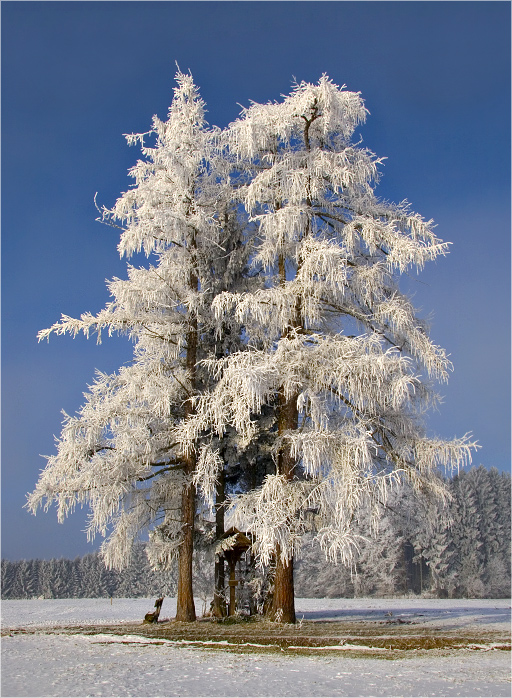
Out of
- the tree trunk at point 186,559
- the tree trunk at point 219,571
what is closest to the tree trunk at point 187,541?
the tree trunk at point 186,559

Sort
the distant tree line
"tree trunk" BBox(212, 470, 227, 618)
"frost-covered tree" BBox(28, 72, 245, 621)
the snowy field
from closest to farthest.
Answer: the snowy field < "frost-covered tree" BBox(28, 72, 245, 621) < "tree trunk" BBox(212, 470, 227, 618) < the distant tree line

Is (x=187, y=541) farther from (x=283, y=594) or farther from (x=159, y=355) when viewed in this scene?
(x=159, y=355)

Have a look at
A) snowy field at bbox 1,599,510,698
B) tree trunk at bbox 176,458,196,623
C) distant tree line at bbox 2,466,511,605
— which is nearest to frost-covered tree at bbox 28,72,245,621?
tree trunk at bbox 176,458,196,623

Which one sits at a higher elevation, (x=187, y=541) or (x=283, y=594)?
(x=187, y=541)

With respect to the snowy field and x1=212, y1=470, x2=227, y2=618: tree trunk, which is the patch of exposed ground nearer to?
the snowy field

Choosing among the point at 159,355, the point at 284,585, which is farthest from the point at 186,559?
the point at 159,355

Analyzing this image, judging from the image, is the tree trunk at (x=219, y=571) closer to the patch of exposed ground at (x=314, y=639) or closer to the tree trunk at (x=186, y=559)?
the tree trunk at (x=186, y=559)

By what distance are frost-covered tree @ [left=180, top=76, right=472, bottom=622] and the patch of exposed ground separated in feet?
4.87

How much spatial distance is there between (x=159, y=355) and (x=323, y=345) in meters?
5.00

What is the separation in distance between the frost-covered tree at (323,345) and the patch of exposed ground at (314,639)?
1483mm

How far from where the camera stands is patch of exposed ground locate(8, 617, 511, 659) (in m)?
10.2

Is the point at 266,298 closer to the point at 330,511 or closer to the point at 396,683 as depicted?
the point at 330,511

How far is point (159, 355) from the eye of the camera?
16938 millimetres

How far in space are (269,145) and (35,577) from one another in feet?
233
